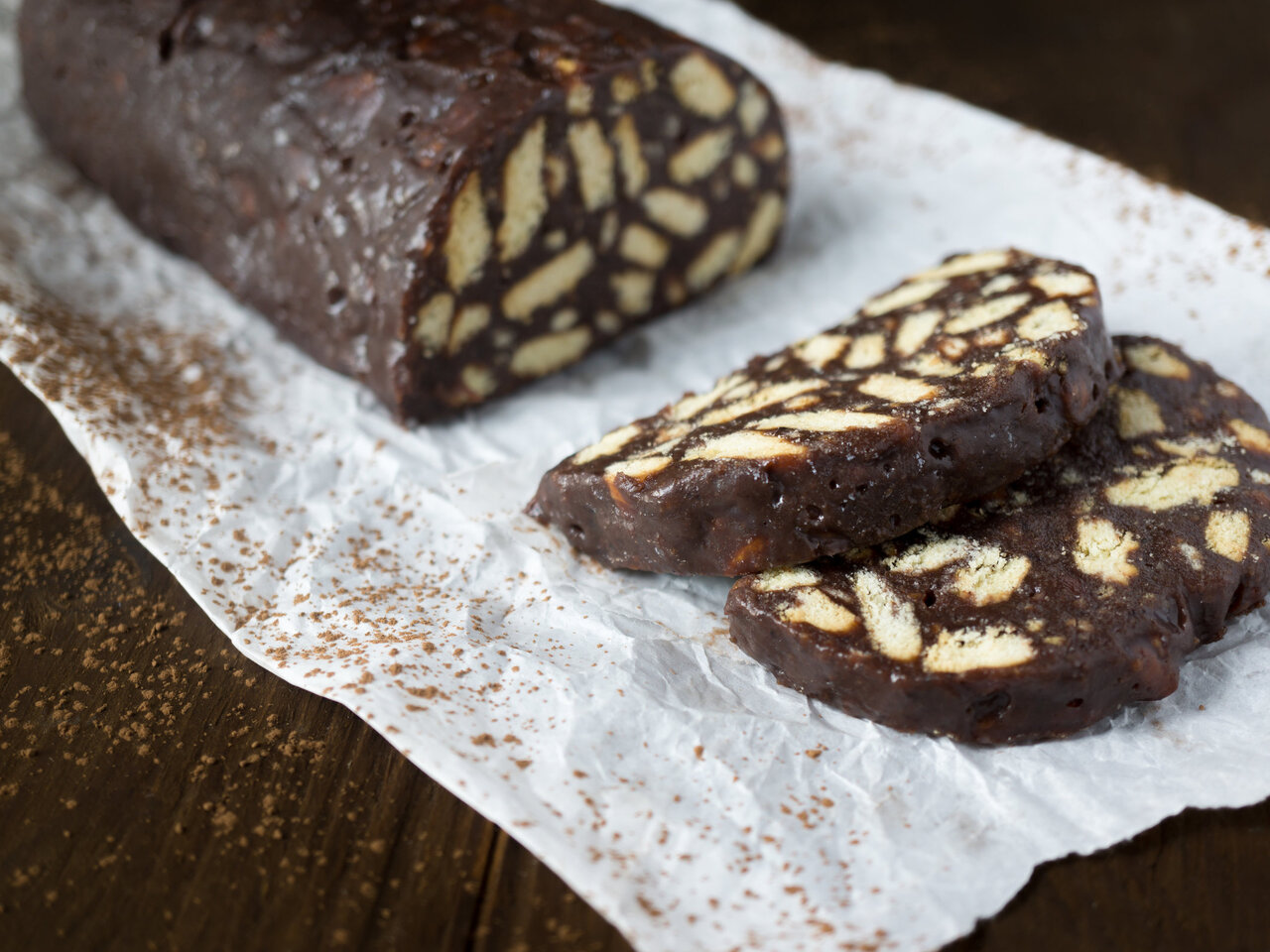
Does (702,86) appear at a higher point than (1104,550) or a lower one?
higher

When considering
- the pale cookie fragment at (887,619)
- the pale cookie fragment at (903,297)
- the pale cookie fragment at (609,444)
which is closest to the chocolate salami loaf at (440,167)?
the pale cookie fragment at (609,444)

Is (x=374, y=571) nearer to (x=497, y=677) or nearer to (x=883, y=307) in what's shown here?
(x=497, y=677)

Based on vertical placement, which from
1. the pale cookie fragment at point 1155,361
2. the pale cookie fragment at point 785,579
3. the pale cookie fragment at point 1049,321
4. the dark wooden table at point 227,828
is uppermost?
the pale cookie fragment at point 1049,321

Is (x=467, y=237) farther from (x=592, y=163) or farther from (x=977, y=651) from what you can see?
(x=977, y=651)

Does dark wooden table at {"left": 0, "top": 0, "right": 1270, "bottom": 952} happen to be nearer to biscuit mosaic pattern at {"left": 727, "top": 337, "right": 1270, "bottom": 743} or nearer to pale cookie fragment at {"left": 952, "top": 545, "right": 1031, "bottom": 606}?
biscuit mosaic pattern at {"left": 727, "top": 337, "right": 1270, "bottom": 743}

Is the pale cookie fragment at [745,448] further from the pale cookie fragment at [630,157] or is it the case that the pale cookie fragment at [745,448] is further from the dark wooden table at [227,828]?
the pale cookie fragment at [630,157]

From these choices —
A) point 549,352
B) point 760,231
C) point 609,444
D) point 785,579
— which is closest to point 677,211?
point 760,231

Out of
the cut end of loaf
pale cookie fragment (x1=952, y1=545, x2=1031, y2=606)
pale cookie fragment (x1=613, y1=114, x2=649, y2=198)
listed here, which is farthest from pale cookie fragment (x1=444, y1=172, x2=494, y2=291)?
pale cookie fragment (x1=952, y1=545, x2=1031, y2=606)
